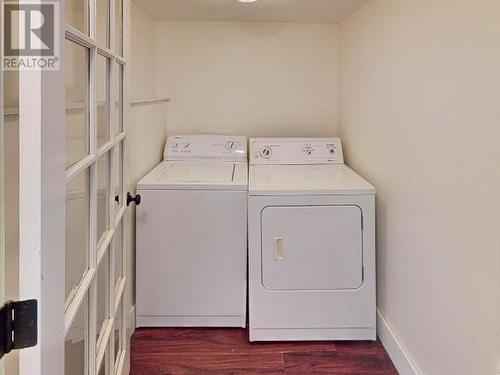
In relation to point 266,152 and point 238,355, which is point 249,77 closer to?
point 266,152

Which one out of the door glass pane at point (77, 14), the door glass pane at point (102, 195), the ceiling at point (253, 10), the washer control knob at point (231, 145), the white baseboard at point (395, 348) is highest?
the ceiling at point (253, 10)

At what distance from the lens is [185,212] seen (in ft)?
7.81

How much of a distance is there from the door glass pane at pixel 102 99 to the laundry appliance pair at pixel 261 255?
3.10 feet

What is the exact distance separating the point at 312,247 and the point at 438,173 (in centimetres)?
83

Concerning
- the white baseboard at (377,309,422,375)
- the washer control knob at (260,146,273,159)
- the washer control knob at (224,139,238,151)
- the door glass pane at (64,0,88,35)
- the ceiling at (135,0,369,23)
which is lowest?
the white baseboard at (377,309,422,375)

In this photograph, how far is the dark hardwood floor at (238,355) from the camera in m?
2.09

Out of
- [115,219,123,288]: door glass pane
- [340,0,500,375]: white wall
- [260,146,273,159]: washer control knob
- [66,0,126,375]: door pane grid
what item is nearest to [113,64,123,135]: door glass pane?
[66,0,126,375]: door pane grid

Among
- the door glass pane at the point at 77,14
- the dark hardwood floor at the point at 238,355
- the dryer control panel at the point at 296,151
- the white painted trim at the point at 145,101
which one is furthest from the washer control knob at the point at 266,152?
the door glass pane at the point at 77,14

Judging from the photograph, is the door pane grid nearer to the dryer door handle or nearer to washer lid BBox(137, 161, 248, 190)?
washer lid BBox(137, 161, 248, 190)

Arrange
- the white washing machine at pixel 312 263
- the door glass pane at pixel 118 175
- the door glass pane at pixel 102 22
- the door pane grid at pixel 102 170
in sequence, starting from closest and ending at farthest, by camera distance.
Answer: the door pane grid at pixel 102 170 < the door glass pane at pixel 102 22 < the door glass pane at pixel 118 175 < the white washing machine at pixel 312 263

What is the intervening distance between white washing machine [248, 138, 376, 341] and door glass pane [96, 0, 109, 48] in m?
1.13

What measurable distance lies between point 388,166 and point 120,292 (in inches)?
55.3

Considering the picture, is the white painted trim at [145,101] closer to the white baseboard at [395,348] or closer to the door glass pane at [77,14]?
the door glass pane at [77,14]

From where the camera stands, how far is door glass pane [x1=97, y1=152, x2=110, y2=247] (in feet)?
4.31
